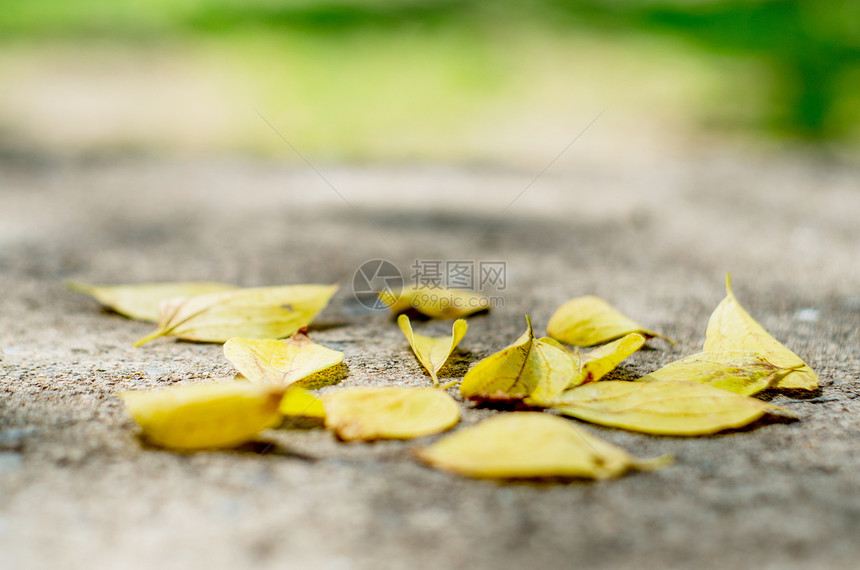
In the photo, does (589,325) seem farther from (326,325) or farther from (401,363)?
(326,325)

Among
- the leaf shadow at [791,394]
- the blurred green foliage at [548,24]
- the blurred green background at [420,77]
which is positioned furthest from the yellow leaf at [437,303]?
the blurred green foliage at [548,24]

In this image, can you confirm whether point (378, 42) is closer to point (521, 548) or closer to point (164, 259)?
point (164, 259)

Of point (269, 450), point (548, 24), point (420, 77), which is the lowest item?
point (269, 450)

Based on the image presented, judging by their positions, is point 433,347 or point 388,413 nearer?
point 388,413

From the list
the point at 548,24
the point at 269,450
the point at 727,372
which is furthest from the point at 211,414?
the point at 548,24

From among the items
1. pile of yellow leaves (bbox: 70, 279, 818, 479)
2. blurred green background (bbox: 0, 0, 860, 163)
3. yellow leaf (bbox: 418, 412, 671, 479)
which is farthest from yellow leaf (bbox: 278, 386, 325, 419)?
blurred green background (bbox: 0, 0, 860, 163)

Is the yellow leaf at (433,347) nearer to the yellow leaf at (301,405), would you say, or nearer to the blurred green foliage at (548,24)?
the yellow leaf at (301,405)

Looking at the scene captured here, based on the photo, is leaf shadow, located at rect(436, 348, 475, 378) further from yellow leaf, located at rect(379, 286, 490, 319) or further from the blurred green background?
the blurred green background
